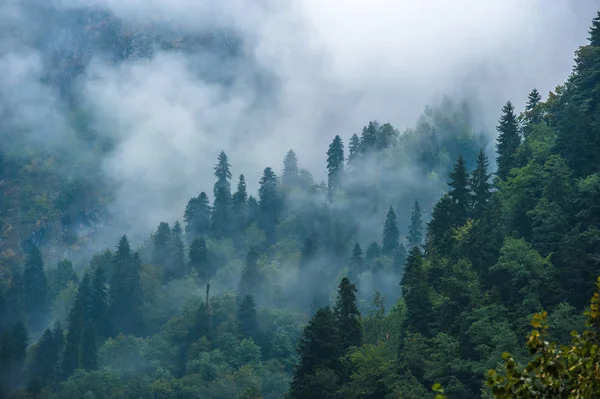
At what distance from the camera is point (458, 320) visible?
78.2 m

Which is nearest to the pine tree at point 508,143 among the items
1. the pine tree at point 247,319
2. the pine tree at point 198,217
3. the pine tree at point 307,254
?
the pine tree at point 247,319

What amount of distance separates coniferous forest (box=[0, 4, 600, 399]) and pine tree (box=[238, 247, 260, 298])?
355mm

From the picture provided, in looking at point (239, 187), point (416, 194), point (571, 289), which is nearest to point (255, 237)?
point (239, 187)

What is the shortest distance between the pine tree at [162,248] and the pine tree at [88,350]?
100ft

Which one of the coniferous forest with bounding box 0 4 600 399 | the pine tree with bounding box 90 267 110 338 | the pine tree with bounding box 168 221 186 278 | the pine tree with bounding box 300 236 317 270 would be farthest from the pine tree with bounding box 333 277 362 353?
the pine tree with bounding box 168 221 186 278

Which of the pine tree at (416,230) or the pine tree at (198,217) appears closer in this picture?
the pine tree at (416,230)

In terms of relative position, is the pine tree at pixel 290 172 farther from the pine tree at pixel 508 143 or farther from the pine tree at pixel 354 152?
the pine tree at pixel 508 143

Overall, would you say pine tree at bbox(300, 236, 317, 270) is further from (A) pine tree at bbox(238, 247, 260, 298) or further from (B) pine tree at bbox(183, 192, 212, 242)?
(B) pine tree at bbox(183, 192, 212, 242)

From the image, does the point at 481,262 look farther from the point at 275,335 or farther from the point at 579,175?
the point at 275,335

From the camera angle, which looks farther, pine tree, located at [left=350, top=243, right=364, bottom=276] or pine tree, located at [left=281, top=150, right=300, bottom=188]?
pine tree, located at [left=281, top=150, right=300, bottom=188]

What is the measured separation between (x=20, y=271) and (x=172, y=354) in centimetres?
5744

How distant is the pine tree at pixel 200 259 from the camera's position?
165837 millimetres

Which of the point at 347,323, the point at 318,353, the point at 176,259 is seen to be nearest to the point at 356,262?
the point at 176,259

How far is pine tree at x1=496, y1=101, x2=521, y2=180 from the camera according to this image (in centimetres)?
10425
